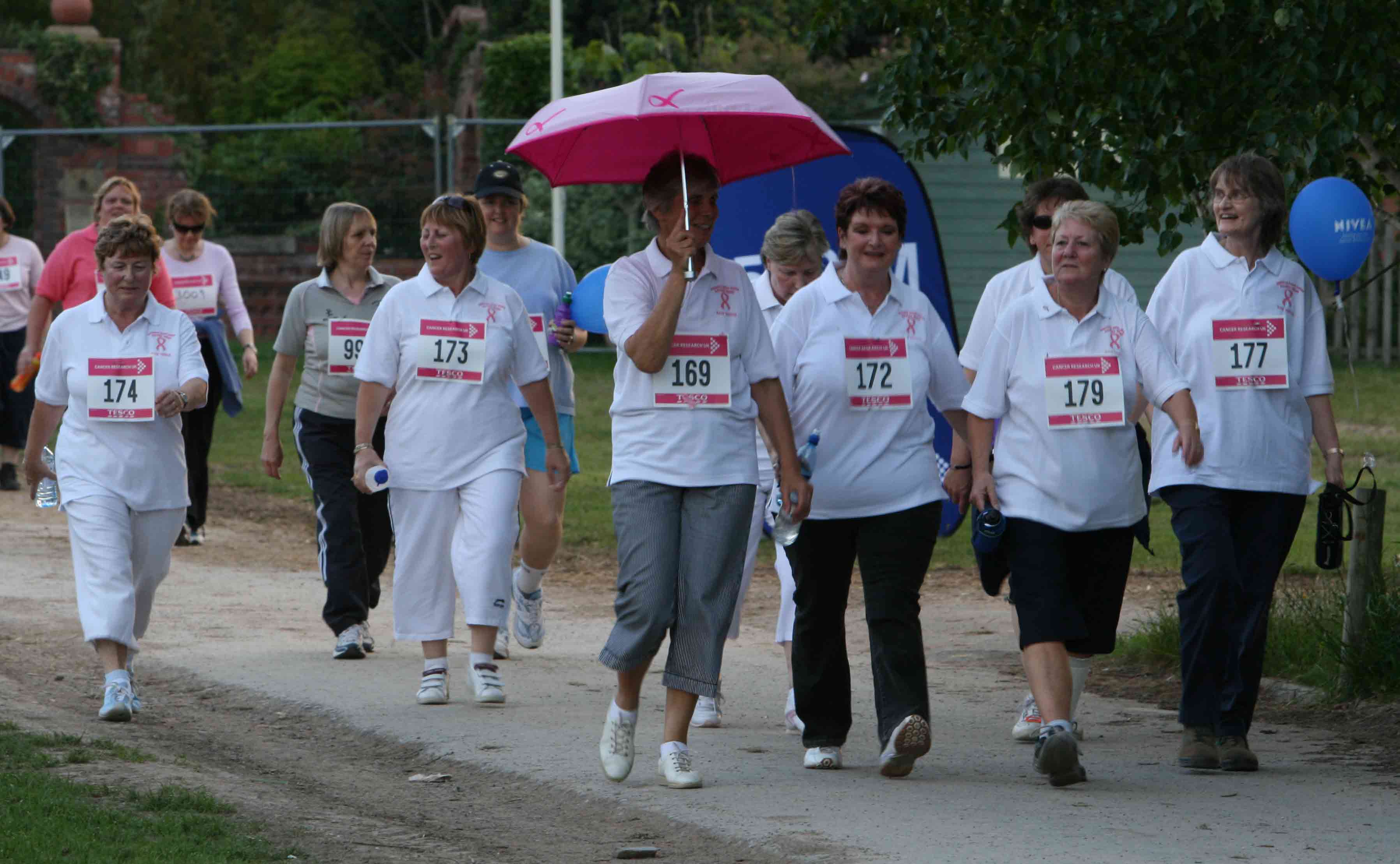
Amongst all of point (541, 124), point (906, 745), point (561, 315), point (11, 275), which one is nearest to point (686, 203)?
point (541, 124)

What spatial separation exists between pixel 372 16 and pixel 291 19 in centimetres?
177

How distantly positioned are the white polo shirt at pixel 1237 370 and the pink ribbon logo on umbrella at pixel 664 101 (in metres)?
1.65

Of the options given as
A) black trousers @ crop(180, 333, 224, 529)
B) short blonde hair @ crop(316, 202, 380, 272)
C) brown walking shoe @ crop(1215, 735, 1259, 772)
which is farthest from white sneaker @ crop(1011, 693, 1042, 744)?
black trousers @ crop(180, 333, 224, 529)

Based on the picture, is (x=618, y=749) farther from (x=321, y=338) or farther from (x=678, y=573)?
(x=321, y=338)

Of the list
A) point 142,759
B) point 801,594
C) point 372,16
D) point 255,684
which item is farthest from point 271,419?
point 372,16

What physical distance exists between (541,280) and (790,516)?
282cm

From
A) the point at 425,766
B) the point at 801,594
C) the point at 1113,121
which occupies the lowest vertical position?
the point at 425,766

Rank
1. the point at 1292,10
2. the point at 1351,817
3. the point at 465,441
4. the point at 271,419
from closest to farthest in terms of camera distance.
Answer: the point at 1351,817 < the point at 1292,10 < the point at 465,441 < the point at 271,419

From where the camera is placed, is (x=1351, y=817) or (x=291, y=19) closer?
(x=1351, y=817)

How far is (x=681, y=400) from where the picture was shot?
6000 millimetres

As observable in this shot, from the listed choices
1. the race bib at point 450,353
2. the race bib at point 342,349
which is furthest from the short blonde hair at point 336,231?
the race bib at point 450,353

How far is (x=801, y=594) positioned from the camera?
21.0 feet

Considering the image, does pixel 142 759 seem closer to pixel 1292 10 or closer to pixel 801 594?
pixel 801 594

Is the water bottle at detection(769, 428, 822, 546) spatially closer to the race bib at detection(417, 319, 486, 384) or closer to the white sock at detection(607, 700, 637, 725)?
the white sock at detection(607, 700, 637, 725)
